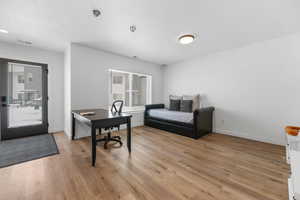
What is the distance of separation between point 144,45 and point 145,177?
295 cm

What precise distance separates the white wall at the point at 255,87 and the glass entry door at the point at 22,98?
4767 millimetres

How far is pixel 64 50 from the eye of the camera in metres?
3.62

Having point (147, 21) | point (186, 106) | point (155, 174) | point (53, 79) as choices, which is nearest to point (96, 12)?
point (147, 21)

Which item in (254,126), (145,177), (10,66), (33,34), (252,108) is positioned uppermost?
(33,34)

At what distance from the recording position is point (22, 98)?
3.31 m

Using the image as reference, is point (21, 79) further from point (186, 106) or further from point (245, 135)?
point (245, 135)

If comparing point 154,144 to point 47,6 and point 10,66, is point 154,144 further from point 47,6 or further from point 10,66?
point 10,66

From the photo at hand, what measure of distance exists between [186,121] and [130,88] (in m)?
2.33

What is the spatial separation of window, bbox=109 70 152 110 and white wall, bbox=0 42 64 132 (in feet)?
4.90

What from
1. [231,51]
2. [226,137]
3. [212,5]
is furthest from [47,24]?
[226,137]

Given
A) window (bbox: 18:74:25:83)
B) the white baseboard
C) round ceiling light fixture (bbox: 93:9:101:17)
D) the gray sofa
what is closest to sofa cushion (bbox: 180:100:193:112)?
the gray sofa

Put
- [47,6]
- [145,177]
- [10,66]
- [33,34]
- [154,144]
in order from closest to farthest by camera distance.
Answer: [145,177] → [47,6] → [33,34] → [154,144] → [10,66]

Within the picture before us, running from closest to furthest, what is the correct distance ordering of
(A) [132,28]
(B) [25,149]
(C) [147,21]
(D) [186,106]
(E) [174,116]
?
(C) [147,21] → (A) [132,28] → (B) [25,149] → (E) [174,116] → (D) [186,106]

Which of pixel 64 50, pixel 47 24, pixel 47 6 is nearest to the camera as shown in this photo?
pixel 47 6
